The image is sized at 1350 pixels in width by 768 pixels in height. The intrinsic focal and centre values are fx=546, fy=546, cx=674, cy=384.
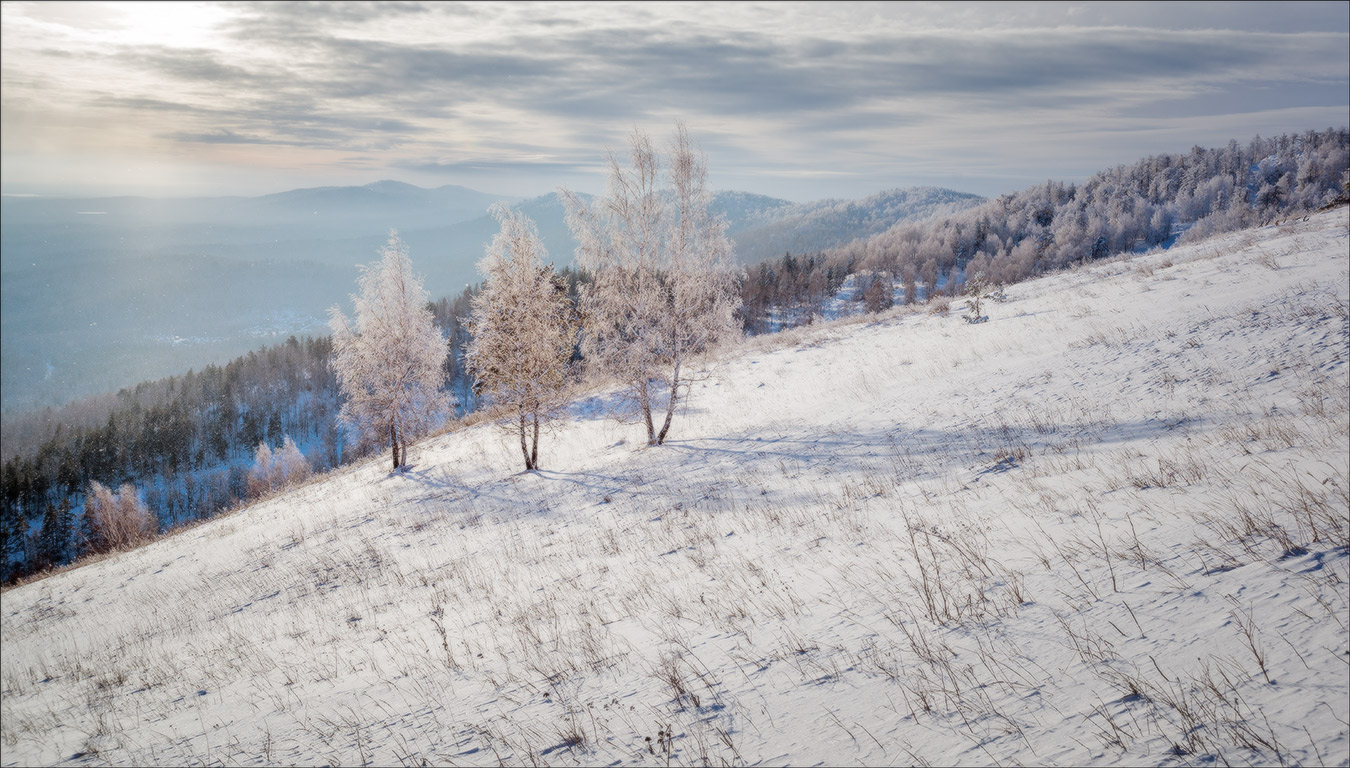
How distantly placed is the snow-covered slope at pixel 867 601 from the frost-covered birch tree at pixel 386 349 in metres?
9.78

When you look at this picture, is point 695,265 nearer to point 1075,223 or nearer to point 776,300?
point 776,300

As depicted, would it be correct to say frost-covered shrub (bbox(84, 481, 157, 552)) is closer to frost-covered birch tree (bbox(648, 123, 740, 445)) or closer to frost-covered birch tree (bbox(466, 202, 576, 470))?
frost-covered birch tree (bbox(466, 202, 576, 470))

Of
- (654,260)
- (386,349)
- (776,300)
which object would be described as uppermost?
(654,260)

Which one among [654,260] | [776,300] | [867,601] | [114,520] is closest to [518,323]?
[654,260]

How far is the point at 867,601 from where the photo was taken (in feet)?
18.0

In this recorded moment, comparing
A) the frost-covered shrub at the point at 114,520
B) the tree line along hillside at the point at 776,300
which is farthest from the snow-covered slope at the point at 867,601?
the tree line along hillside at the point at 776,300

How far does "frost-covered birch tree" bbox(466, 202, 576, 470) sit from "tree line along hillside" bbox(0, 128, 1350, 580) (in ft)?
244

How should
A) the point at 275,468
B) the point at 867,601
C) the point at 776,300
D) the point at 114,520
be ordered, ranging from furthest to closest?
the point at 776,300, the point at 275,468, the point at 114,520, the point at 867,601

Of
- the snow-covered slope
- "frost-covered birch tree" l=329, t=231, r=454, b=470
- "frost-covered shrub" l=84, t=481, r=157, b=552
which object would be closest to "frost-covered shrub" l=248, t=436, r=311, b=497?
"frost-covered shrub" l=84, t=481, r=157, b=552

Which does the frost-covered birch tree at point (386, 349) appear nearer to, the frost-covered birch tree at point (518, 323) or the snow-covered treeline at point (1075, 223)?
the frost-covered birch tree at point (518, 323)

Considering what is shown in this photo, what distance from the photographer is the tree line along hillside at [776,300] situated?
332 feet

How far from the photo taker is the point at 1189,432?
762 centimetres

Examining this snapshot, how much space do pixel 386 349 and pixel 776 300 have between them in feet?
282

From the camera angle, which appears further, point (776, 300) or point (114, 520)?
point (776, 300)
